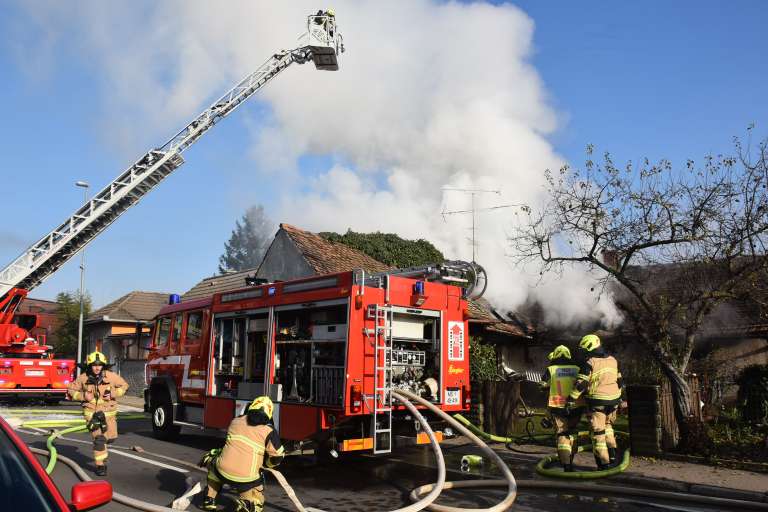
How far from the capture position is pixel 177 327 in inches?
454

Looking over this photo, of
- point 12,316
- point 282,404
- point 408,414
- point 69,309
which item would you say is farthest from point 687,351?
point 69,309

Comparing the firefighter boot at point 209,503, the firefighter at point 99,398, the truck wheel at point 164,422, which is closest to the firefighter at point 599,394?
the firefighter boot at point 209,503

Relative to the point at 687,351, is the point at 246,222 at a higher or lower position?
higher

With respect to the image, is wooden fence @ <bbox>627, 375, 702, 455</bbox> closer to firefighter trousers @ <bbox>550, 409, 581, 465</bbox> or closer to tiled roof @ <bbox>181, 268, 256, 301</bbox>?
firefighter trousers @ <bbox>550, 409, 581, 465</bbox>

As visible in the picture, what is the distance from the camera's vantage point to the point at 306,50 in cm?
2073

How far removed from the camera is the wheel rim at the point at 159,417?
1112 centimetres

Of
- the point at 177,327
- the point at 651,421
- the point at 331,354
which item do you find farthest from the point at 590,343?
the point at 177,327

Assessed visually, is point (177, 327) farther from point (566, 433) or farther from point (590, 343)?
point (590, 343)

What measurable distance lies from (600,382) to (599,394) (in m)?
0.15

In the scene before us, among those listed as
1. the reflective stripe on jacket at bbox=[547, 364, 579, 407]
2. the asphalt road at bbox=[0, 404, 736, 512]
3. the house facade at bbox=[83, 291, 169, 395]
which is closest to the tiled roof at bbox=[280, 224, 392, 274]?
the house facade at bbox=[83, 291, 169, 395]

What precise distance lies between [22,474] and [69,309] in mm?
33561

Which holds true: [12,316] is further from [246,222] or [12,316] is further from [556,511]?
[246,222]

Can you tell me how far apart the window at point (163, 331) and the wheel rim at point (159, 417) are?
1228mm

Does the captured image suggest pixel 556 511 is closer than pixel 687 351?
Yes
